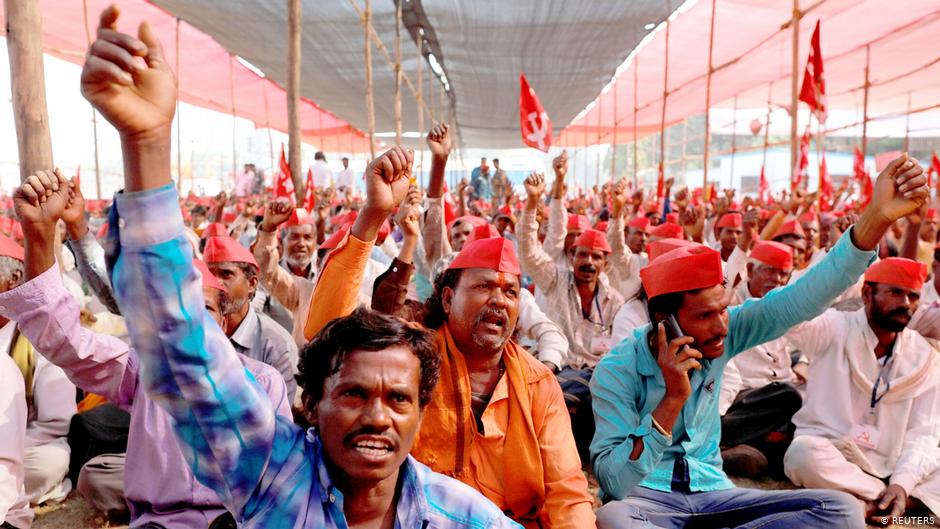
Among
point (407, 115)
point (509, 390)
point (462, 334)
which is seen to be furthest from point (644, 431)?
point (407, 115)

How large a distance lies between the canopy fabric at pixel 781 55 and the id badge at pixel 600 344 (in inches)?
214

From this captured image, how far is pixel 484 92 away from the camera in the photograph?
630 inches

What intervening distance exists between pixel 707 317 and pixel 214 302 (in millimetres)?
1755

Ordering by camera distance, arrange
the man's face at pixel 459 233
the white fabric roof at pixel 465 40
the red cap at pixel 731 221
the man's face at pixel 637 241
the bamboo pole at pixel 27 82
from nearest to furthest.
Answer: the bamboo pole at pixel 27 82
the man's face at pixel 459 233
the red cap at pixel 731 221
the man's face at pixel 637 241
the white fabric roof at pixel 465 40

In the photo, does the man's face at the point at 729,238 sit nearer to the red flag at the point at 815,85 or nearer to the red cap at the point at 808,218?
the red cap at the point at 808,218

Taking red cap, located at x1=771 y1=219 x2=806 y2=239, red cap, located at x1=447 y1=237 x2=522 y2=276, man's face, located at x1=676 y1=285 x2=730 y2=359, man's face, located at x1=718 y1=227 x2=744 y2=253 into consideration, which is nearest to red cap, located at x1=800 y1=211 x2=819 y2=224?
man's face, located at x1=718 y1=227 x2=744 y2=253

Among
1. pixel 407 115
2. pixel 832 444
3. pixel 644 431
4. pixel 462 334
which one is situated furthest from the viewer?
pixel 407 115

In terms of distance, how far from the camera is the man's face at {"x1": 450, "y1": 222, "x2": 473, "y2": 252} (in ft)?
18.6

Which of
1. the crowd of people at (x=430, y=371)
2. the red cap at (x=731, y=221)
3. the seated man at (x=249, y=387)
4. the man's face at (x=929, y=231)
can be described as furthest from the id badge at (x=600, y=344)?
the man's face at (x=929, y=231)

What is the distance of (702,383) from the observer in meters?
2.75

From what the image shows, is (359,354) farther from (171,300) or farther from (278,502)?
(171,300)

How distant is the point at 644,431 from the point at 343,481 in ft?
3.73

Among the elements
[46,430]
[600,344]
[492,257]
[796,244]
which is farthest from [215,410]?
[796,244]

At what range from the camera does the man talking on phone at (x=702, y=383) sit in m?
2.52
